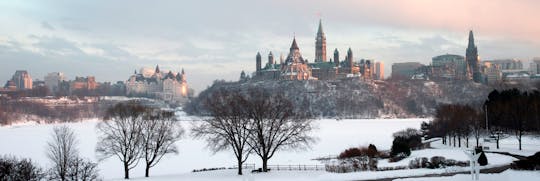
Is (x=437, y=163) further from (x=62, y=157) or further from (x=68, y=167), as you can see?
(x=62, y=157)

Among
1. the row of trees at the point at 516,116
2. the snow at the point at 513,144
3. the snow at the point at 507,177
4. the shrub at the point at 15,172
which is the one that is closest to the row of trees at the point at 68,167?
the shrub at the point at 15,172

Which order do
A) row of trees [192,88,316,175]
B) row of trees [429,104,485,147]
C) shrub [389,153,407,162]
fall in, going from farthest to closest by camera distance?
row of trees [429,104,485,147] < shrub [389,153,407,162] < row of trees [192,88,316,175]

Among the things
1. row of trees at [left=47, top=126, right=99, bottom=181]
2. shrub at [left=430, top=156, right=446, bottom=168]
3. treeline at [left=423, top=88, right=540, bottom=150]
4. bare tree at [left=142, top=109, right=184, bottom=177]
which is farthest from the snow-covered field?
row of trees at [left=47, top=126, right=99, bottom=181]

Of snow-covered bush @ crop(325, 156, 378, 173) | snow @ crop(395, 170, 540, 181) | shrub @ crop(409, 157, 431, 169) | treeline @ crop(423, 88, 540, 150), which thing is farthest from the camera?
treeline @ crop(423, 88, 540, 150)

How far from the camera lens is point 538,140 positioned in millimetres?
58938

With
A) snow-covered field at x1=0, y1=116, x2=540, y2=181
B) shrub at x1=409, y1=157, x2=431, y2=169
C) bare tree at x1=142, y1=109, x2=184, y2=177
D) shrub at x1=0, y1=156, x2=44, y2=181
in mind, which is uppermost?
bare tree at x1=142, y1=109, x2=184, y2=177

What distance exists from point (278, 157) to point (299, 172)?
16.1 meters

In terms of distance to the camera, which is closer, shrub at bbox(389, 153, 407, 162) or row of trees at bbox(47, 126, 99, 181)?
row of trees at bbox(47, 126, 99, 181)

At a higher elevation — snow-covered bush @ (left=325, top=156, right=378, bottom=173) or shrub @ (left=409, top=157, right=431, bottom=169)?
shrub @ (left=409, top=157, right=431, bottom=169)

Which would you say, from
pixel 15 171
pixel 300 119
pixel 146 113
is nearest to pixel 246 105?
pixel 300 119

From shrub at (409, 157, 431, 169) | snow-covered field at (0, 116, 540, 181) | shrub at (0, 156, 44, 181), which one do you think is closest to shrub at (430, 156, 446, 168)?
shrub at (409, 157, 431, 169)

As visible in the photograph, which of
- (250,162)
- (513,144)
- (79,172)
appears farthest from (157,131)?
→ (513,144)

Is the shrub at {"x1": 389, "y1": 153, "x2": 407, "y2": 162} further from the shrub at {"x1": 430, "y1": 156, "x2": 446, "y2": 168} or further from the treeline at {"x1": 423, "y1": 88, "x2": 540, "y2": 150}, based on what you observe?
the treeline at {"x1": 423, "y1": 88, "x2": 540, "y2": 150}

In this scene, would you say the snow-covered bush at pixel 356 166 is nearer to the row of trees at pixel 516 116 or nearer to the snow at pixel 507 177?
the snow at pixel 507 177
